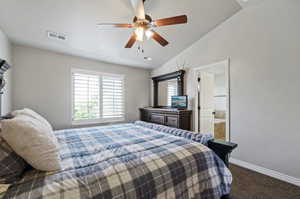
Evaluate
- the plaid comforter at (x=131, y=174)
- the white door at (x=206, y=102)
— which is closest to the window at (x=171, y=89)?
the white door at (x=206, y=102)

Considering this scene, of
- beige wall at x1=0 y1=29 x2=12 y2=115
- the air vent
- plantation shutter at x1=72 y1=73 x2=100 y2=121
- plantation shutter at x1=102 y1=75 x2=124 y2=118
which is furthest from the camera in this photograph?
plantation shutter at x1=102 y1=75 x2=124 y2=118

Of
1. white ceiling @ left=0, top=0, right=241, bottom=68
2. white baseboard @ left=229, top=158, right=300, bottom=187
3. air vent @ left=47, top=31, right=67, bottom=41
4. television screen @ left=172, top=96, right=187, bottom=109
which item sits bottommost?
white baseboard @ left=229, top=158, right=300, bottom=187

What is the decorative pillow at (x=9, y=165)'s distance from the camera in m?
0.84

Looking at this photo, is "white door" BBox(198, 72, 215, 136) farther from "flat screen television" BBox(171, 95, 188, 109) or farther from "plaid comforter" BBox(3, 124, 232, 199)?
"plaid comforter" BBox(3, 124, 232, 199)

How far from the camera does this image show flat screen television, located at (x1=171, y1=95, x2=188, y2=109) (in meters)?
3.61

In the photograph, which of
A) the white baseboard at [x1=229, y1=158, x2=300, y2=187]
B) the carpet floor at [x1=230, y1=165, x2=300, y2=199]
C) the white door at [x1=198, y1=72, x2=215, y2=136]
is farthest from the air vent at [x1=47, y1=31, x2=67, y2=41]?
the white baseboard at [x1=229, y1=158, x2=300, y2=187]

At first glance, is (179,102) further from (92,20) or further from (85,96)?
(92,20)

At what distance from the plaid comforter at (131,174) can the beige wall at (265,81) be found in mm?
1485

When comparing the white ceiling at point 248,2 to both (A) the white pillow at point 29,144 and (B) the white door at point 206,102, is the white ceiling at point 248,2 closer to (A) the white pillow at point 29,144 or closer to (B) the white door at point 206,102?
(B) the white door at point 206,102

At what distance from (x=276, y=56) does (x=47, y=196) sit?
11.0ft

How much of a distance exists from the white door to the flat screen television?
37 cm

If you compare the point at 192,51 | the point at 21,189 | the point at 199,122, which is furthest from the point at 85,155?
the point at 192,51

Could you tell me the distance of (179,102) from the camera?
3752 millimetres

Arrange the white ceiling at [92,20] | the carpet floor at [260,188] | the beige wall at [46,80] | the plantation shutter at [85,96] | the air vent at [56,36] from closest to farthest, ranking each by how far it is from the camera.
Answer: the carpet floor at [260,188], the white ceiling at [92,20], the air vent at [56,36], the beige wall at [46,80], the plantation shutter at [85,96]
